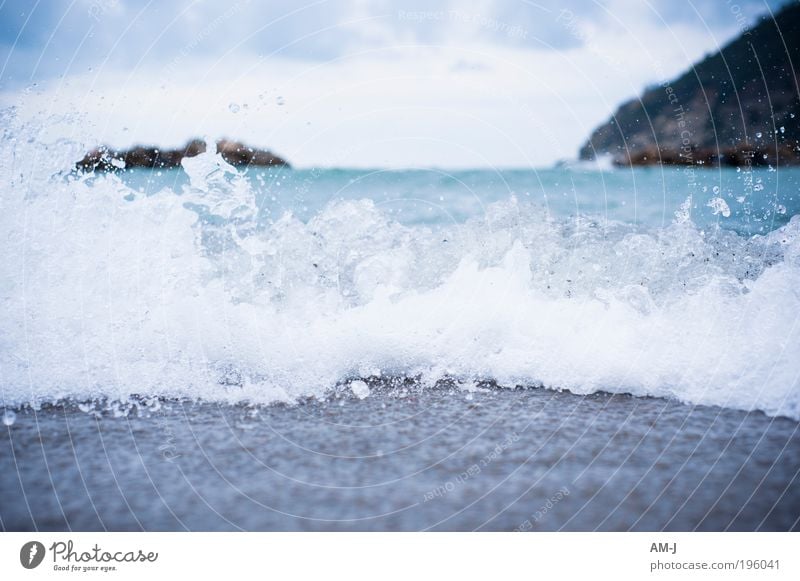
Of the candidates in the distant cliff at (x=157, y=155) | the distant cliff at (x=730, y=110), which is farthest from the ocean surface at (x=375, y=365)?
the distant cliff at (x=730, y=110)

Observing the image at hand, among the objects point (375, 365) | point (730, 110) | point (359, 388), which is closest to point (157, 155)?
point (375, 365)

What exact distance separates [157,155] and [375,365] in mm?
2620

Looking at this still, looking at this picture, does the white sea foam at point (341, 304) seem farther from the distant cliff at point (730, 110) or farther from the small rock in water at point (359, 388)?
the distant cliff at point (730, 110)

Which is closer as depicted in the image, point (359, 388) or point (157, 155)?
point (359, 388)

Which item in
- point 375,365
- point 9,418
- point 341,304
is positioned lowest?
point 9,418

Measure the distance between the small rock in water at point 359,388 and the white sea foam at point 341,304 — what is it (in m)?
0.02

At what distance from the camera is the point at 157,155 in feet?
15.3

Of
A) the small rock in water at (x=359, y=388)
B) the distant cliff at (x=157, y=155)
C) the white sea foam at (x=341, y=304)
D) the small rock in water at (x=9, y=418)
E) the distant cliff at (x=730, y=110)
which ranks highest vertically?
the distant cliff at (x=730, y=110)

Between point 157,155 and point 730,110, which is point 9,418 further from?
point 730,110

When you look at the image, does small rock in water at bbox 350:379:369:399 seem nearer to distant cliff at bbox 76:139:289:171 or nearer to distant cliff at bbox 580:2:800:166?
distant cliff at bbox 76:139:289:171

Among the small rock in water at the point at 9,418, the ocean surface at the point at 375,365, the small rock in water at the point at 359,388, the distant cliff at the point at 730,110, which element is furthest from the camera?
the distant cliff at the point at 730,110

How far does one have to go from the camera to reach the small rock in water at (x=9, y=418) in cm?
273

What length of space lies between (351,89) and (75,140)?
2176 millimetres
